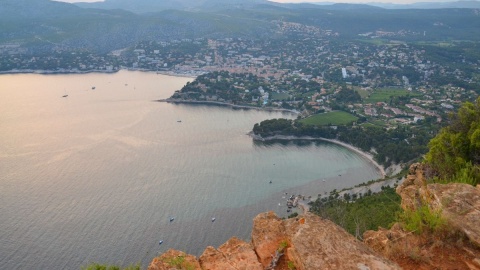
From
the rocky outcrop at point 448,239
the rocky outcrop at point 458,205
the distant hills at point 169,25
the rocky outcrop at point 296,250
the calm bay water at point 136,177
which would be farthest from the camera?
the distant hills at point 169,25

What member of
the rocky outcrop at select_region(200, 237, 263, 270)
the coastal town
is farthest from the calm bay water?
the rocky outcrop at select_region(200, 237, 263, 270)

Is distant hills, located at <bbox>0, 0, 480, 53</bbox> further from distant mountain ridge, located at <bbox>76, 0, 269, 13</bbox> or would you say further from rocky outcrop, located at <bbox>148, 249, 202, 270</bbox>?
rocky outcrop, located at <bbox>148, 249, 202, 270</bbox>

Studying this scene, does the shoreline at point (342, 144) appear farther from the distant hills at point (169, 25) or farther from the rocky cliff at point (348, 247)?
the distant hills at point (169, 25)

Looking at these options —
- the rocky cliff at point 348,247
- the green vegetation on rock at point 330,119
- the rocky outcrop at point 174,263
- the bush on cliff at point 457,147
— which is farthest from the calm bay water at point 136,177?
the rocky cliff at point 348,247

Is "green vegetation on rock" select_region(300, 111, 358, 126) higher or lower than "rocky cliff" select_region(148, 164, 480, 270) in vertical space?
lower

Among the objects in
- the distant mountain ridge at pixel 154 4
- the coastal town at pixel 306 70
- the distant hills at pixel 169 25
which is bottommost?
the coastal town at pixel 306 70

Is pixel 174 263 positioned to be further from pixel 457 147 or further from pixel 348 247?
pixel 457 147

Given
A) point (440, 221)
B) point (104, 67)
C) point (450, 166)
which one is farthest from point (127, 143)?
point (104, 67)
